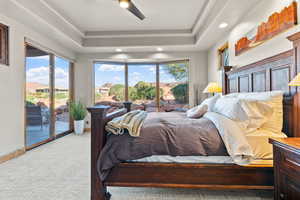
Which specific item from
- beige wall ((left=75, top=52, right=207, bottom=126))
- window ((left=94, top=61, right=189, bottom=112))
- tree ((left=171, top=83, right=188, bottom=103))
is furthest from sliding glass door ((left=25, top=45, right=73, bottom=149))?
tree ((left=171, top=83, right=188, bottom=103))

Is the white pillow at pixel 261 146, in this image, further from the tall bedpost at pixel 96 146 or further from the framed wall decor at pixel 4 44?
the framed wall decor at pixel 4 44

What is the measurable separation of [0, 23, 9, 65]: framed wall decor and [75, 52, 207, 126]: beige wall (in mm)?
2479

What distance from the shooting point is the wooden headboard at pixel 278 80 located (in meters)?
1.84

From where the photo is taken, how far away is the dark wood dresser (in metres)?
1.30

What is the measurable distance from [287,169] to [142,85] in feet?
15.7

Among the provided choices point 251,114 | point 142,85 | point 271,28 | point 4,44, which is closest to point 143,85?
point 142,85

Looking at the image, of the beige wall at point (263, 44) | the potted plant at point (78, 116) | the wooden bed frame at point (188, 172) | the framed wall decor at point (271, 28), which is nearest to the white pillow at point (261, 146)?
the wooden bed frame at point (188, 172)

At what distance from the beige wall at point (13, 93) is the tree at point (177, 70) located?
3.82 m

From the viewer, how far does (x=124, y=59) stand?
5566 millimetres

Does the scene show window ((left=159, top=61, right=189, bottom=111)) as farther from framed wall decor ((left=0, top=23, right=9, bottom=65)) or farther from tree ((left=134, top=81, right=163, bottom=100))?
framed wall decor ((left=0, top=23, right=9, bottom=65))

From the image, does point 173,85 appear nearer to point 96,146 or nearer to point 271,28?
point 271,28

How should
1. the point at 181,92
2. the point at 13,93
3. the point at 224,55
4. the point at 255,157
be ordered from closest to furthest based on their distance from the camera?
the point at 255,157
the point at 13,93
the point at 224,55
the point at 181,92

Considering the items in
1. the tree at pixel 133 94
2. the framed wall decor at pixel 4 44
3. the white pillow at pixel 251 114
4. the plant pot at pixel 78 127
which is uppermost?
the framed wall decor at pixel 4 44

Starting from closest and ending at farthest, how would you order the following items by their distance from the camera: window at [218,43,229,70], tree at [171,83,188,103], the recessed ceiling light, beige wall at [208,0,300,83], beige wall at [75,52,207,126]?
1. beige wall at [208,0,300,83]
2. the recessed ceiling light
3. window at [218,43,229,70]
4. beige wall at [75,52,207,126]
5. tree at [171,83,188,103]
